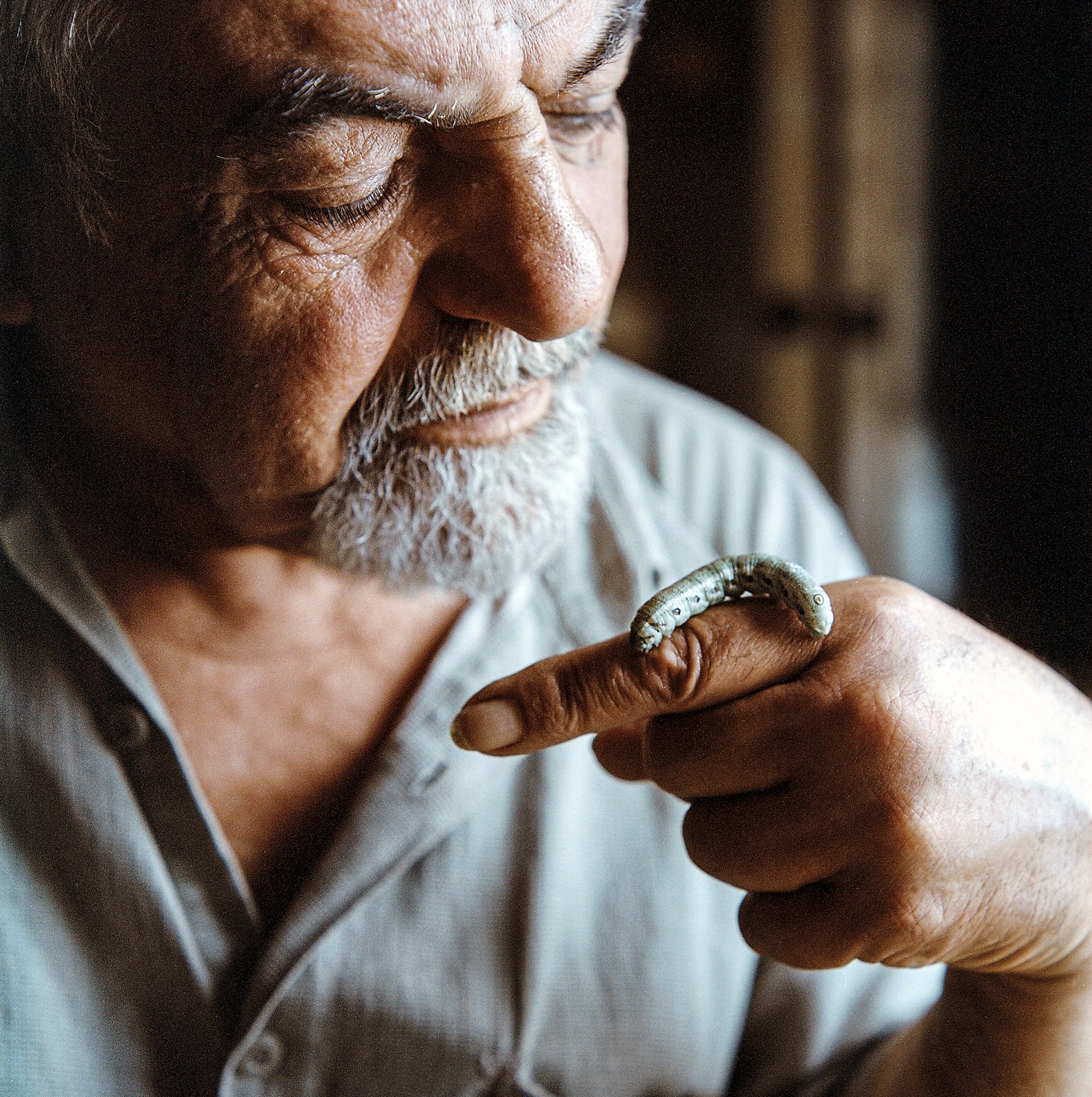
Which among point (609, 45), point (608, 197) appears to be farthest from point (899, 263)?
point (609, 45)

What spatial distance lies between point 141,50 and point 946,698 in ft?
2.54

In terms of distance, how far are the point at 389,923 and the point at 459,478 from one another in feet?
1.49

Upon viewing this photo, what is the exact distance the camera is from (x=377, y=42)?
648 mm

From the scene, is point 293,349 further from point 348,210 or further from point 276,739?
point 276,739

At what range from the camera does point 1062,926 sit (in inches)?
29.9

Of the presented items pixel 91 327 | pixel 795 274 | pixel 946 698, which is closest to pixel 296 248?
pixel 91 327

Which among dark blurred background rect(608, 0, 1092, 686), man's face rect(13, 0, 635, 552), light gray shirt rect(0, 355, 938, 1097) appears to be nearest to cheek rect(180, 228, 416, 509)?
man's face rect(13, 0, 635, 552)

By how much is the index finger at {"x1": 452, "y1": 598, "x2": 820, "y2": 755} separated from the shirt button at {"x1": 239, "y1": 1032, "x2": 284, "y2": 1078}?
1.47 feet

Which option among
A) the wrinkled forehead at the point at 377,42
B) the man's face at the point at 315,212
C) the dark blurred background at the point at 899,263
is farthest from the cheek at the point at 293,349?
the dark blurred background at the point at 899,263

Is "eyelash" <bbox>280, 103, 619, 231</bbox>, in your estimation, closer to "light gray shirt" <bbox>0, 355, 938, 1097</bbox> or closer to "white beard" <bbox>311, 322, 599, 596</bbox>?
"white beard" <bbox>311, 322, 599, 596</bbox>

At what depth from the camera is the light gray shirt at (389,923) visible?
865mm

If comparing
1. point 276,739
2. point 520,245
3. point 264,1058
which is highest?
point 520,245

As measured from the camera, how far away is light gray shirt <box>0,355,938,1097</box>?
86cm

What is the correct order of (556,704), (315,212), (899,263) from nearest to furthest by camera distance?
(556,704), (315,212), (899,263)
